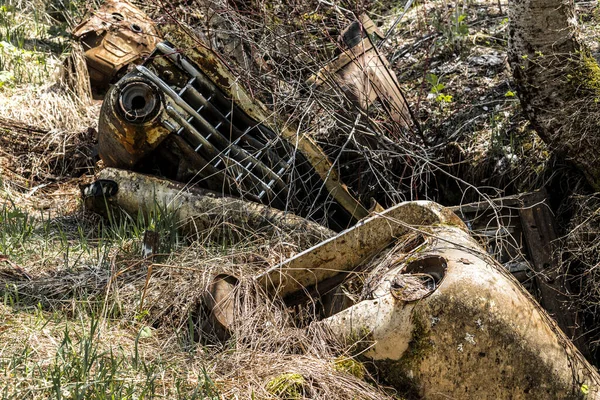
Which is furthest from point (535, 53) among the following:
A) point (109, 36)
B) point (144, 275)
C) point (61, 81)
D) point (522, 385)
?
point (61, 81)

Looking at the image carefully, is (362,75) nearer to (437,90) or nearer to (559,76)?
(437,90)

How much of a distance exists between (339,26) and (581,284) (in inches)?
106

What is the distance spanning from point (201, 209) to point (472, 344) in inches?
96.0

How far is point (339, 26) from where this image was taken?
19.2 feet

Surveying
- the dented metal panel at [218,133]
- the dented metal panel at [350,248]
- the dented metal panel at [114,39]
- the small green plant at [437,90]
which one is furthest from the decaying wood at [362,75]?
the dented metal panel at [114,39]

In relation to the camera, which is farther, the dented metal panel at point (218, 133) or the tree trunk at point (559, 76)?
the dented metal panel at point (218, 133)

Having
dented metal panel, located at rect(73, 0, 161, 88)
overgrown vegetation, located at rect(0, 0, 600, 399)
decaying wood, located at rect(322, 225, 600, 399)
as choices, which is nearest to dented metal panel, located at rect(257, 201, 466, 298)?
overgrown vegetation, located at rect(0, 0, 600, 399)

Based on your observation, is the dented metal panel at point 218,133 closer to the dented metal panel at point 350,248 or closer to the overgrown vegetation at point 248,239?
the overgrown vegetation at point 248,239

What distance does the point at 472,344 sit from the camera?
3398 millimetres

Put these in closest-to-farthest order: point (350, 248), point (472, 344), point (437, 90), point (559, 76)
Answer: point (472, 344) → point (350, 248) → point (559, 76) → point (437, 90)

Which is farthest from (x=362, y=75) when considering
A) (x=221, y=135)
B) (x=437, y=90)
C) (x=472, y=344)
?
(x=472, y=344)

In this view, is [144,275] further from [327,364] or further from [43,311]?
[327,364]

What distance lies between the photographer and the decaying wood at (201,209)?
4.98 meters

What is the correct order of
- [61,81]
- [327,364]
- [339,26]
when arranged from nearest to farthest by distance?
[327,364]
[339,26]
[61,81]
